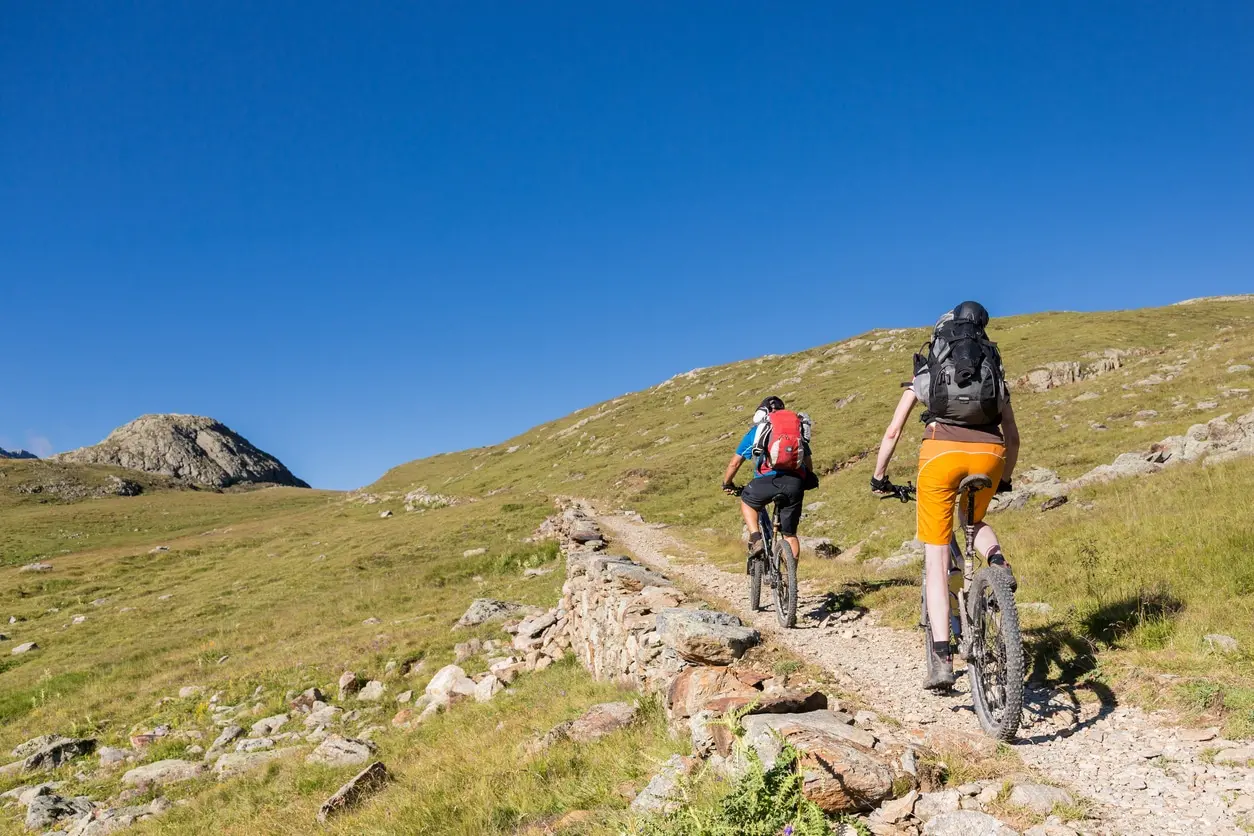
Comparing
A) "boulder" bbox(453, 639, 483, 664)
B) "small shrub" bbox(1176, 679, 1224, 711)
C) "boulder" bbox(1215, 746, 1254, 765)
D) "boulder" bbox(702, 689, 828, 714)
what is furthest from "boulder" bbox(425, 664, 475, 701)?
"boulder" bbox(1215, 746, 1254, 765)

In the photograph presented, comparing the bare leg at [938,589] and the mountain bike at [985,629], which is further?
the bare leg at [938,589]

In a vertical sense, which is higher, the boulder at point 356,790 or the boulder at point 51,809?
the boulder at point 356,790

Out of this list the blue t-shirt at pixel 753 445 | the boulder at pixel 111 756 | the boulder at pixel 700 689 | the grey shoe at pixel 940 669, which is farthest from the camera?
the boulder at pixel 111 756

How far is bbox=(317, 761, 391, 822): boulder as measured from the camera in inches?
300

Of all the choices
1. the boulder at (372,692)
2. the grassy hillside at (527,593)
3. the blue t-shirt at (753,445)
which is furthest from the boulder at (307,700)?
the blue t-shirt at (753,445)

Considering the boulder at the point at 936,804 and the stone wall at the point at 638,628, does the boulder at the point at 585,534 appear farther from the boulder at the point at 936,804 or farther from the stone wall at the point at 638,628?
the boulder at the point at 936,804

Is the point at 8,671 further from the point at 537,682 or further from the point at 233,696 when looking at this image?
the point at 537,682

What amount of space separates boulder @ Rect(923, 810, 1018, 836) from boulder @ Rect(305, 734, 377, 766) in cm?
943

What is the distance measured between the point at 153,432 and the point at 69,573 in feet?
513

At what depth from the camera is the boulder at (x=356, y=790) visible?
25.0 ft

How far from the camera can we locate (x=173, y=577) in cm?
4344

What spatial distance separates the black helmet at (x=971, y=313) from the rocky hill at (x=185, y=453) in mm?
185787

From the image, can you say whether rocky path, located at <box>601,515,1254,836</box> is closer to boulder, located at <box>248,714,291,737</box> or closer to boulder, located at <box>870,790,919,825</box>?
boulder, located at <box>870,790,919,825</box>

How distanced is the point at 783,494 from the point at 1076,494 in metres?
10.6
